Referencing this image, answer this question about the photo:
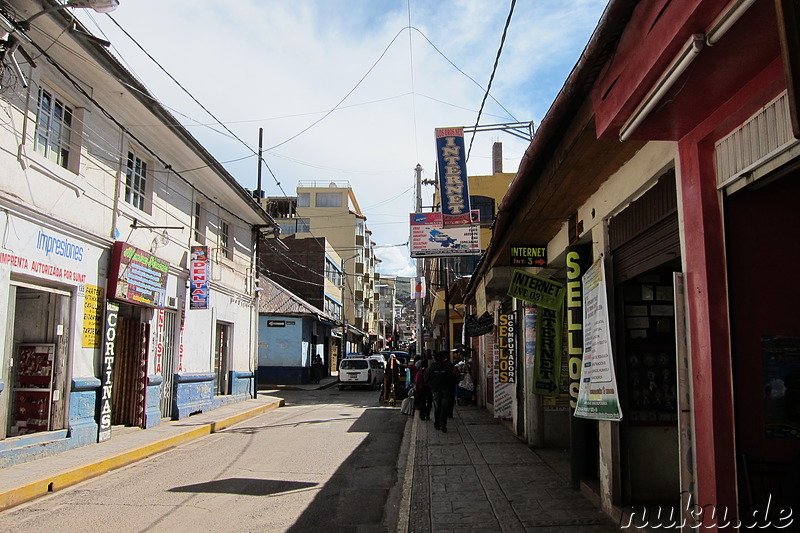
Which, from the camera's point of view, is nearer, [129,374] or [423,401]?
[129,374]

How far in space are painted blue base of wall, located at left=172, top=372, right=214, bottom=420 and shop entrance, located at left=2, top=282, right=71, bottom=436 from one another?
4.61m

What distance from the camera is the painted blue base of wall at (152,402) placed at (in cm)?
1293

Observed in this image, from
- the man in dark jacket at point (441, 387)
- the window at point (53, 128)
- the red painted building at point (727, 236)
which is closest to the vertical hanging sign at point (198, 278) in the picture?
the window at point (53, 128)

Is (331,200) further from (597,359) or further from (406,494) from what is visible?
(597,359)

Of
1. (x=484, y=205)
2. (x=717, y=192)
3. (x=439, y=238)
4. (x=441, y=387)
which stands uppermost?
(x=484, y=205)

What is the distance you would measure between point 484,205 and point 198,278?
17.4 m

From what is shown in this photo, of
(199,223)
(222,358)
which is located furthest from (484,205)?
(199,223)

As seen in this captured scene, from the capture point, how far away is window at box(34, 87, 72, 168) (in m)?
9.57

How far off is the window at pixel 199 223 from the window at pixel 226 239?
150 centimetres

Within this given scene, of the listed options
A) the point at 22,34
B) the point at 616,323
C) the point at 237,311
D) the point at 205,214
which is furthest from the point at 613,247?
the point at 237,311

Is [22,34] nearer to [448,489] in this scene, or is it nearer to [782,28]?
[448,489]

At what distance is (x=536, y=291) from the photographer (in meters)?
8.19

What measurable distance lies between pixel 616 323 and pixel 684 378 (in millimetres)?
1884

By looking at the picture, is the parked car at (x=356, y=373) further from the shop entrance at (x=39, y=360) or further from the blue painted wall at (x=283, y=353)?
the shop entrance at (x=39, y=360)
